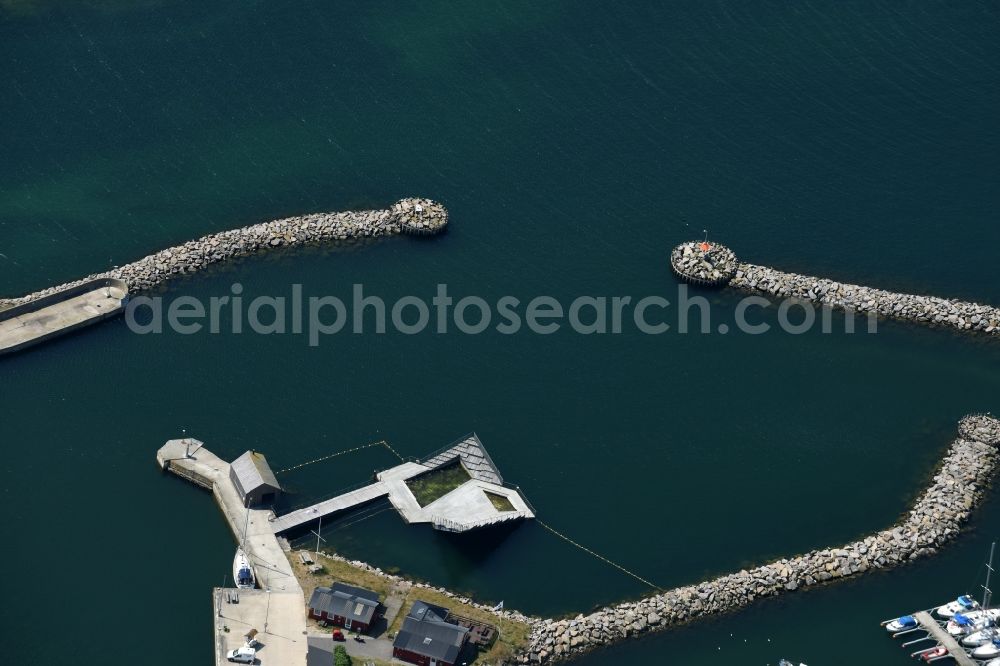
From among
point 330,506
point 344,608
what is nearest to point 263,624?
point 344,608

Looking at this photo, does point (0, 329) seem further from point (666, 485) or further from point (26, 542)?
point (666, 485)

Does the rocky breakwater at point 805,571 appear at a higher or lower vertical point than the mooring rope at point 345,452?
lower

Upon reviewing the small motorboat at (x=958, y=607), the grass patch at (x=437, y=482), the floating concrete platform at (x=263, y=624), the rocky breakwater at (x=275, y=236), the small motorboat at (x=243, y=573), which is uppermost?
the rocky breakwater at (x=275, y=236)

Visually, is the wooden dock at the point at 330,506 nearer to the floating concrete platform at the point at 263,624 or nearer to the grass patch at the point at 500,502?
the floating concrete platform at the point at 263,624

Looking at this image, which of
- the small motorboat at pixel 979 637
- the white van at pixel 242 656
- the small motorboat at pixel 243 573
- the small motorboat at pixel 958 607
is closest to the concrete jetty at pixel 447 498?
the small motorboat at pixel 243 573

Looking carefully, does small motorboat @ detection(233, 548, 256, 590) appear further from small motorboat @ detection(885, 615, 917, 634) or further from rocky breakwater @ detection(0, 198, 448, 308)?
small motorboat @ detection(885, 615, 917, 634)

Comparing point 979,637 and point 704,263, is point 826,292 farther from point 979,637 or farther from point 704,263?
point 979,637

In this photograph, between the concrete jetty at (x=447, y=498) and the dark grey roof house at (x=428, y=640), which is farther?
the concrete jetty at (x=447, y=498)

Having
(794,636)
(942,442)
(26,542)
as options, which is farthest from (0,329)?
(942,442)
